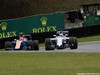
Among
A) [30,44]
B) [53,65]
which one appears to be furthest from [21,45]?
[53,65]

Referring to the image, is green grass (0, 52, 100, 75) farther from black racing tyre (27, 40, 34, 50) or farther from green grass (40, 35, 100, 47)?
green grass (40, 35, 100, 47)

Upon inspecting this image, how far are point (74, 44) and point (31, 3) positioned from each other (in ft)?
100

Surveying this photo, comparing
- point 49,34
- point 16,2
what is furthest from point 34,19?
point 16,2

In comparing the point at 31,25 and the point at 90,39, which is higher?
the point at 31,25

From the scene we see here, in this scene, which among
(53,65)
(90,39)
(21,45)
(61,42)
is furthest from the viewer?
(90,39)

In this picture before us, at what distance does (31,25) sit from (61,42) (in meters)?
8.72

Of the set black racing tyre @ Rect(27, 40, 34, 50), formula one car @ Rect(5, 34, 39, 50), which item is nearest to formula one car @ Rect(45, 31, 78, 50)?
black racing tyre @ Rect(27, 40, 34, 50)

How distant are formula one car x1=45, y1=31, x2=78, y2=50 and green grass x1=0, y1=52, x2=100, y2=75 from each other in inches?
221

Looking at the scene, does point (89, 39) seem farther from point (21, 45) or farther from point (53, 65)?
point (53, 65)

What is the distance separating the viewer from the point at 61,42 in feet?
89.8

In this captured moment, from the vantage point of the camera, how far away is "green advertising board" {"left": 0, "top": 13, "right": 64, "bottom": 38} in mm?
33969

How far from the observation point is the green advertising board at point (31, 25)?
111 feet

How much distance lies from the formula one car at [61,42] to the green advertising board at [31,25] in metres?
6.85

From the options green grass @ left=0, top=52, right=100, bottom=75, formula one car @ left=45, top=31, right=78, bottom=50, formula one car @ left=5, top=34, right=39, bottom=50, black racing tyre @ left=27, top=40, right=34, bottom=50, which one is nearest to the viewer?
green grass @ left=0, top=52, right=100, bottom=75
